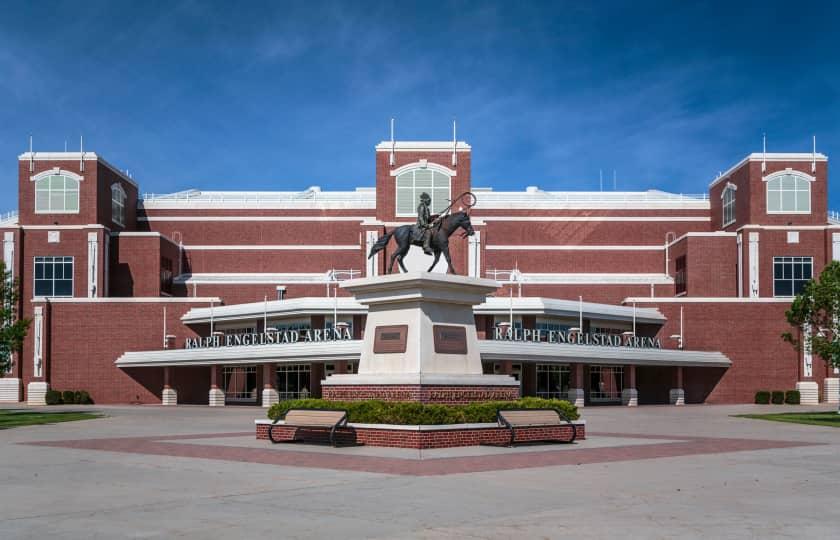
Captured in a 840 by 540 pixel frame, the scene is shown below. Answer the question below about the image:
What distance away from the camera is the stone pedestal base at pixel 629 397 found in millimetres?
61000

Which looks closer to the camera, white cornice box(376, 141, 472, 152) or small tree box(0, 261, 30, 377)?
small tree box(0, 261, 30, 377)

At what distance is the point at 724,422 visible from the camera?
37.9 m

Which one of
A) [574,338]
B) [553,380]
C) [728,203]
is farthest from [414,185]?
[728,203]

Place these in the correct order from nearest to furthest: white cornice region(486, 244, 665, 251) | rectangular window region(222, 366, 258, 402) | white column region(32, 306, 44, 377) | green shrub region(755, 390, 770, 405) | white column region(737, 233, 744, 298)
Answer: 1. rectangular window region(222, 366, 258, 402)
2. white column region(32, 306, 44, 377)
3. green shrub region(755, 390, 770, 405)
4. white column region(737, 233, 744, 298)
5. white cornice region(486, 244, 665, 251)

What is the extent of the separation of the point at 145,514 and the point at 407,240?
14.9 m

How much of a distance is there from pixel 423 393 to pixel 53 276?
173 ft

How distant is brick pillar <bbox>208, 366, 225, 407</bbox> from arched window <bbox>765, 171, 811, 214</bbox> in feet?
140

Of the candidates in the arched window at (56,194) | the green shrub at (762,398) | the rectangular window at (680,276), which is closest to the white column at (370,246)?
the arched window at (56,194)

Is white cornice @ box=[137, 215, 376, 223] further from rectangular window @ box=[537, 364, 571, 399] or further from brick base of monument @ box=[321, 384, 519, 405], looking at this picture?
brick base of monument @ box=[321, 384, 519, 405]

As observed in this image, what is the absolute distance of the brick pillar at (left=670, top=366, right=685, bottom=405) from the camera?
63719 millimetres

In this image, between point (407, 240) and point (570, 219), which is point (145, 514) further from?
point (570, 219)

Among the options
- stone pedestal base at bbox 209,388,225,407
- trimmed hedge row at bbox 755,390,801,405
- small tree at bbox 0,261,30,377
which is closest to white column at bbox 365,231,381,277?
stone pedestal base at bbox 209,388,225,407

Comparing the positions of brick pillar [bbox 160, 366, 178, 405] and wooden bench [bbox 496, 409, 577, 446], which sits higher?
wooden bench [bbox 496, 409, 577, 446]

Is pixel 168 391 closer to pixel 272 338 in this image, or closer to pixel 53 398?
pixel 53 398
